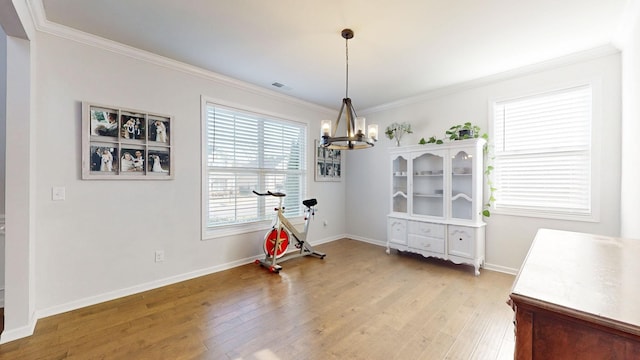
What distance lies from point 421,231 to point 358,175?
1.78 meters

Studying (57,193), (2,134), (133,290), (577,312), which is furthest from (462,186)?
(2,134)

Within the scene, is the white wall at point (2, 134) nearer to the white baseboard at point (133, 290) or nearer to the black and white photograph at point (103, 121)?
the white baseboard at point (133, 290)

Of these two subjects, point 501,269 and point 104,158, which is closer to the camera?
point 104,158

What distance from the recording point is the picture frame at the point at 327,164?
4.91 metres

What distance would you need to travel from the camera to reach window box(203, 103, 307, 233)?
3.58 m

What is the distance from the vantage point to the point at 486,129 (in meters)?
3.71

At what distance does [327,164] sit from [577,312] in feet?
14.8

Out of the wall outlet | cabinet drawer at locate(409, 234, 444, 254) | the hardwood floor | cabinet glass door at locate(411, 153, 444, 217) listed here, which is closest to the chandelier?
the hardwood floor

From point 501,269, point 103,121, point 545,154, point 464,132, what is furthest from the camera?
point 464,132

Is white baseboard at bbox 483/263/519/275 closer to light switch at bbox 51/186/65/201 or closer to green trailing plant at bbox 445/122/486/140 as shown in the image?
green trailing plant at bbox 445/122/486/140

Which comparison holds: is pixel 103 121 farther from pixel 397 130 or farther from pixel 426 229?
pixel 426 229

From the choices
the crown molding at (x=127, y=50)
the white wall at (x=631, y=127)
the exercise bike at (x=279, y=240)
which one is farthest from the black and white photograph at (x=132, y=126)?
the white wall at (x=631, y=127)

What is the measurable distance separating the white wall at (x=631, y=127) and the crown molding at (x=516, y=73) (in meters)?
0.22

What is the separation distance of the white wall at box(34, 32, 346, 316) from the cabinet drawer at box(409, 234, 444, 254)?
9.03 feet
